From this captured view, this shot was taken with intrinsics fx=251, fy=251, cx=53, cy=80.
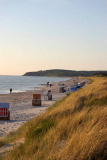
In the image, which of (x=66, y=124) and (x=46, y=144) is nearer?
(x=46, y=144)

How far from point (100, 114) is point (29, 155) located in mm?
2687

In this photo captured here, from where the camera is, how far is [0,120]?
12523 millimetres

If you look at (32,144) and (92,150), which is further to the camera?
(32,144)

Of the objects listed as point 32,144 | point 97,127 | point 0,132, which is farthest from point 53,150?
point 0,132

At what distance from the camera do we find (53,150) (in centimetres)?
434

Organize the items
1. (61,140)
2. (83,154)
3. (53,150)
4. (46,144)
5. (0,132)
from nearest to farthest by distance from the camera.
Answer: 1. (83,154)
2. (53,150)
3. (46,144)
4. (61,140)
5. (0,132)

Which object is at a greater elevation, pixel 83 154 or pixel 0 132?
pixel 83 154

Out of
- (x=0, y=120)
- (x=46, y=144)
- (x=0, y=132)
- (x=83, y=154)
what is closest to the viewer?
(x=83, y=154)

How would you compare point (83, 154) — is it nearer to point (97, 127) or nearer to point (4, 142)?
point (97, 127)

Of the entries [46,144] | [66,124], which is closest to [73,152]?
[46,144]

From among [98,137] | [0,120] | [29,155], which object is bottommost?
[0,120]

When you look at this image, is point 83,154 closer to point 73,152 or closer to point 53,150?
point 73,152

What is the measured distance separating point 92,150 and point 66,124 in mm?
1940

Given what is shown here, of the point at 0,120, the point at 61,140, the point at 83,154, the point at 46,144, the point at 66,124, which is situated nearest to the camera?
the point at 83,154
